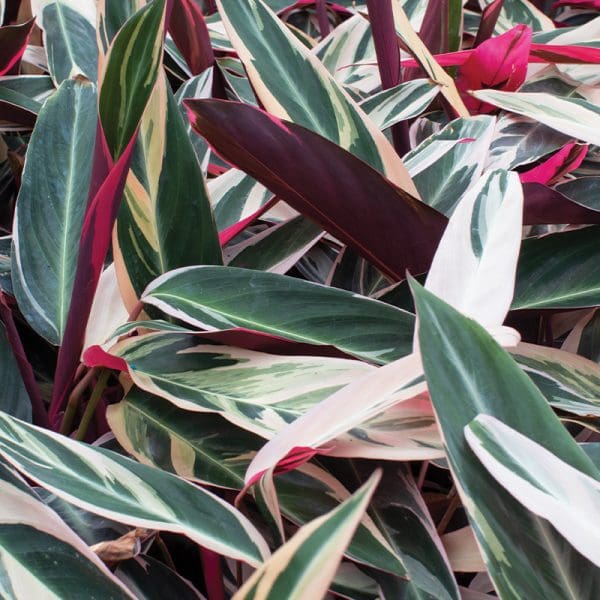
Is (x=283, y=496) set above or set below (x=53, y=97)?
below

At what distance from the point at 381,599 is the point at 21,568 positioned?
18 cm

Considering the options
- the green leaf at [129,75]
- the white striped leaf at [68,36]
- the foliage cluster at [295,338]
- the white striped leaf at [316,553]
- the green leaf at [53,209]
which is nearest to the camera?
the white striped leaf at [316,553]

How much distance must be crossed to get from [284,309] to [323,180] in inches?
3.7

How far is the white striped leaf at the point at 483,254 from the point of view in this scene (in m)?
0.44

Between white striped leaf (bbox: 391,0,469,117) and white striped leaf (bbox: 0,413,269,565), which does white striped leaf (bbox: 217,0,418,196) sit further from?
white striped leaf (bbox: 0,413,269,565)

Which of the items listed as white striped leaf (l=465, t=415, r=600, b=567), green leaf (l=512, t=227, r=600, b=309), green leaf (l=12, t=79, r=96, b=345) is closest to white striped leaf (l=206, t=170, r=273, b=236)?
green leaf (l=12, t=79, r=96, b=345)

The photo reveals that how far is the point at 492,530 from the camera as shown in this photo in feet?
1.13

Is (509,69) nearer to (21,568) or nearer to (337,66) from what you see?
(337,66)

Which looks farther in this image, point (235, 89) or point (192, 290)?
point (235, 89)

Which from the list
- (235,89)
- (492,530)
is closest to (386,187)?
(492,530)

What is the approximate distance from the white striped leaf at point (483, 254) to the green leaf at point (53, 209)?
282 mm


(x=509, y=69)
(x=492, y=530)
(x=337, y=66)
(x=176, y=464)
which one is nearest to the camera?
(x=492, y=530)

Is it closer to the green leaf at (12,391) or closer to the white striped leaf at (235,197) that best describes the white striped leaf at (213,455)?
the green leaf at (12,391)

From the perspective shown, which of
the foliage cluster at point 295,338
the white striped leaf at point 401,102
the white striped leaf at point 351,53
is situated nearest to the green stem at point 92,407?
the foliage cluster at point 295,338
